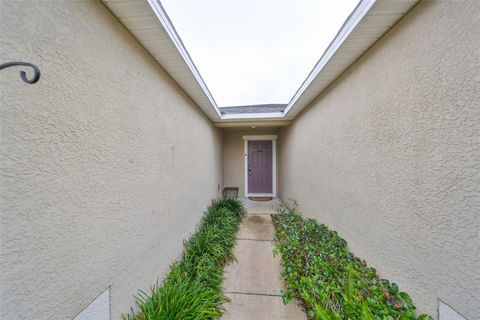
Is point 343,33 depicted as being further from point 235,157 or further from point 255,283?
point 235,157

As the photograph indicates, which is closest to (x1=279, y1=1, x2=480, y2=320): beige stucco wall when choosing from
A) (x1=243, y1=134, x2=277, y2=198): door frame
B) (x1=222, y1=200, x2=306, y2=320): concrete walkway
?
(x1=222, y1=200, x2=306, y2=320): concrete walkway

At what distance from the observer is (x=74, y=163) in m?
0.90

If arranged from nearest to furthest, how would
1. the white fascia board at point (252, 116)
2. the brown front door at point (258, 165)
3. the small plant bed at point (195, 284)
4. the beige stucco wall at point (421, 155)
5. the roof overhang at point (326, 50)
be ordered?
the beige stucco wall at point (421, 155) → the roof overhang at point (326, 50) → the small plant bed at point (195, 284) → the white fascia board at point (252, 116) → the brown front door at point (258, 165)

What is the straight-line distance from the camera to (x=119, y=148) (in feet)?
4.02

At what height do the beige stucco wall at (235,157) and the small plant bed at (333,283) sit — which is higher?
the beige stucco wall at (235,157)

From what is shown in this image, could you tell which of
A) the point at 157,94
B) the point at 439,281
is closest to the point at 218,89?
the point at 157,94

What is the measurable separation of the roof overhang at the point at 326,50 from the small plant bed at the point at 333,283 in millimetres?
2128

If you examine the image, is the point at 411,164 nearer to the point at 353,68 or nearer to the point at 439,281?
the point at 439,281

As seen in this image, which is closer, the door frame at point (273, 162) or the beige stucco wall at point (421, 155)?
the beige stucco wall at point (421, 155)

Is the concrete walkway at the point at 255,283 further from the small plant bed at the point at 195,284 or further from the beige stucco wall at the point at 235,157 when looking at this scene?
the beige stucco wall at the point at 235,157

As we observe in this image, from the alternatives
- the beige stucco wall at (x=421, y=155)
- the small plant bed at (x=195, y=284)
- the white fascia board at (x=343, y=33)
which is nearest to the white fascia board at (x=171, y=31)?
the white fascia board at (x=343, y=33)

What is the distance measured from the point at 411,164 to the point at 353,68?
1267 millimetres

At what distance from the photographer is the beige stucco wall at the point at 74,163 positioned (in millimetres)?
672

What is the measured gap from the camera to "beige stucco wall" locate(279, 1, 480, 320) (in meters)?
0.87
